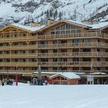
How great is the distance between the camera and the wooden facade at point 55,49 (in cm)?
7475

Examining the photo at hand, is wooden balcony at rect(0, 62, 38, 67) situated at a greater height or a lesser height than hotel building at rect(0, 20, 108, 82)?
lesser

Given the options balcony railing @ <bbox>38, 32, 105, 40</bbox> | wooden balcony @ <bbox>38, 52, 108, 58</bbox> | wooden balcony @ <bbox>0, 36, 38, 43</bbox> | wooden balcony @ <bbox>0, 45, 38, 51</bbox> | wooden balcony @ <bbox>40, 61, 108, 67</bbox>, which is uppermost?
balcony railing @ <bbox>38, 32, 105, 40</bbox>

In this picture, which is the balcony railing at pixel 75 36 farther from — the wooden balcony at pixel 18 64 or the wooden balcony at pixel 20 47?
the wooden balcony at pixel 18 64

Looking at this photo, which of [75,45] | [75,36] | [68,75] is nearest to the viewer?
[68,75]

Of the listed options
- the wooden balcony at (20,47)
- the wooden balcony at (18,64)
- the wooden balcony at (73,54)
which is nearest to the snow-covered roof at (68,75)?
the wooden balcony at (73,54)

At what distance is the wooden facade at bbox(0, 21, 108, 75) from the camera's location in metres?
74.8

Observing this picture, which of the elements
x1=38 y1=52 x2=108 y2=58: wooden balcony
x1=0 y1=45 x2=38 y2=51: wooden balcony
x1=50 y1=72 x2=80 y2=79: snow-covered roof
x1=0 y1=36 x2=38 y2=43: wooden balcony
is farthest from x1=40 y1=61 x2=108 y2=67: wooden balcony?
x1=0 y1=36 x2=38 y2=43: wooden balcony

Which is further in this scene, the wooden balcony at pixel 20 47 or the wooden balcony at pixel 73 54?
the wooden balcony at pixel 20 47

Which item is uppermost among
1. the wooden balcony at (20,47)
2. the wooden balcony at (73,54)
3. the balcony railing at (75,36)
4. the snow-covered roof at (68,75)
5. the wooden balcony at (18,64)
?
the balcony railing at (75,36)

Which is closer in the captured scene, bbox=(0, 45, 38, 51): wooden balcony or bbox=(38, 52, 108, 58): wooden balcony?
bbox=(38, 52, 108, 58): wooden balcony

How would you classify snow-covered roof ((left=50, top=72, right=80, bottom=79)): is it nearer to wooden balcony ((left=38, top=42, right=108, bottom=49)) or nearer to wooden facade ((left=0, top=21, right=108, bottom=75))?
wooden facade ((left=0, top=21, right=108, bottom=75))

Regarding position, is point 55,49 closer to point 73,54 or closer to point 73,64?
point 73,54

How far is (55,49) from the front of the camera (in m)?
79.4

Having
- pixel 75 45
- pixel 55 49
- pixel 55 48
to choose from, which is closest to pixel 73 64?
pixel 75 45
